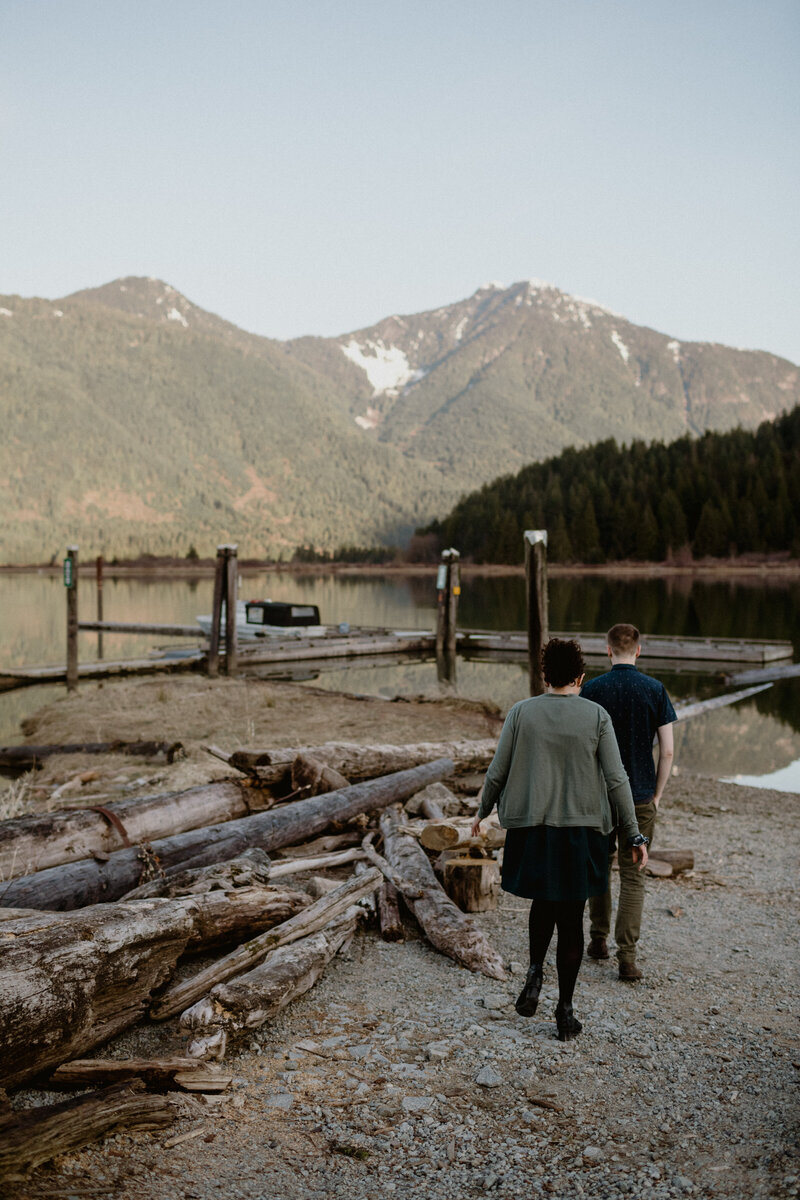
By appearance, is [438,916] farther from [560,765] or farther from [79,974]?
[79,974]

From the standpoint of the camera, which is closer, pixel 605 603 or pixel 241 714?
pixel 241 714

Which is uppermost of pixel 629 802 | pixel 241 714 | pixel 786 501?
pixel 786 501

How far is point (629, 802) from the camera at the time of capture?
418 centimetres

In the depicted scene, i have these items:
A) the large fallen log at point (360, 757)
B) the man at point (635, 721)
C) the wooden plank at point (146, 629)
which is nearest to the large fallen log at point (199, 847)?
the large fallen log at point (360, 757)

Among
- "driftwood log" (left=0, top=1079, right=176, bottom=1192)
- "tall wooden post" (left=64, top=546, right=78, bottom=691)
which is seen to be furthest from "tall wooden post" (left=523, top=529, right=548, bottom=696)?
"tall wooden post" (left=64, top=546, right=78, bottom=691)

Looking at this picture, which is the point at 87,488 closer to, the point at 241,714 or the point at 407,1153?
the point at 241,714

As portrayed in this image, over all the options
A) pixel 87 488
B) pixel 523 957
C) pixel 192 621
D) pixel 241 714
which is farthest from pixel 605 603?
pixel 87 488

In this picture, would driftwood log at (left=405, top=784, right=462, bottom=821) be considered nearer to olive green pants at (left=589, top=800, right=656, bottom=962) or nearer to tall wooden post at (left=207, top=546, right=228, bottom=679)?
olive green pants at (left=589, top=800, right=656, bottom=962)

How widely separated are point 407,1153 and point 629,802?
178cm

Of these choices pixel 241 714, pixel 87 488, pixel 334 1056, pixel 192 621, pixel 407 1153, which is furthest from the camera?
pixel 87 488

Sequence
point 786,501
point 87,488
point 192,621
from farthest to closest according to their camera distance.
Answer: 1. point 87,488
2. point 786,501
3. point 192,621

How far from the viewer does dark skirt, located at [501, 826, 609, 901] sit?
157 inches

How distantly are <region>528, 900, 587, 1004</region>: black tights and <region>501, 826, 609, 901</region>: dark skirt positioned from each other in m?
0.12

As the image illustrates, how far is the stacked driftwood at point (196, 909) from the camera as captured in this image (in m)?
3.47
